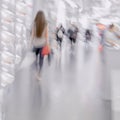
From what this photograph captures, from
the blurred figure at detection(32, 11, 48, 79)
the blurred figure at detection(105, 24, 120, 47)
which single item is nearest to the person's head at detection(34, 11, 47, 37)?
the blurred figure at detection(32, 11, 48, 79)

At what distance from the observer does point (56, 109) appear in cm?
151

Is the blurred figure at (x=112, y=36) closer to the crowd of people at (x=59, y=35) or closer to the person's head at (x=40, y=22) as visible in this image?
the crowd of people at (x=59, y=35)

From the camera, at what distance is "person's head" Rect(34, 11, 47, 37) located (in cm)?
147

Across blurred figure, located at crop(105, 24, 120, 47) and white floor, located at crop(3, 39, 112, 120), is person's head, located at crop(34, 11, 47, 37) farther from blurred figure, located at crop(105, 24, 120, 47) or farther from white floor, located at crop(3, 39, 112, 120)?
blurred figure, located at crop(105, 24, 120, 47)

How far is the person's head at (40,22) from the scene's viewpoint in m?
1.47

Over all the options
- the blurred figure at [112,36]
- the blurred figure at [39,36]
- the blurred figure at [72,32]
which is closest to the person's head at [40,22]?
the blurred figure at [39,36]

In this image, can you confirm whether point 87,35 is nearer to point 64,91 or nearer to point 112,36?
point 112,36

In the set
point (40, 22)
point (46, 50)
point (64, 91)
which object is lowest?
point (64, 91)

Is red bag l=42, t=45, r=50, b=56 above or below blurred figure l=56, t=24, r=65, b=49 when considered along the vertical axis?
below

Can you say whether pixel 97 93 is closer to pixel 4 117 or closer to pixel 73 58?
pixel 73 58

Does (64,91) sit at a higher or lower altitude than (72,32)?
lower

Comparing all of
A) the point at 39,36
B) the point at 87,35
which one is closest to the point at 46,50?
the point at 39,36

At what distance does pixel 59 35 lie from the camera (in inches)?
58.6

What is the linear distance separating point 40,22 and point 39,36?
70 mm
